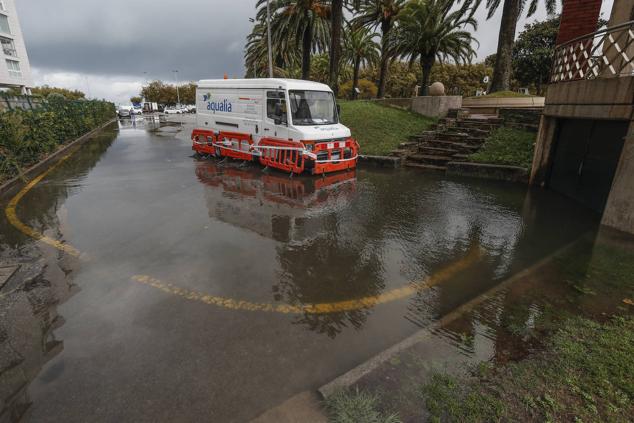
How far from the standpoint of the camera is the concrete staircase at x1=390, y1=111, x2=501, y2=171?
12.6 metres

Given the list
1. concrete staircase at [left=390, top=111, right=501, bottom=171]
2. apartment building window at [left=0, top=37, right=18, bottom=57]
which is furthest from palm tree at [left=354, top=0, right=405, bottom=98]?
apartment building window at [left=0, top=37, right=18, bottom=57]

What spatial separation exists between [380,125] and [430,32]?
1045 centimetres

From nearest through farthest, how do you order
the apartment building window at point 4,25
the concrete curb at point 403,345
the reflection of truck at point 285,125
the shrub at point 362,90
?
the concrete curb at point 403,345 → the reflection of truck at point 285,125 → the apartment building window at point 4,25 → the shrub at point 362,90

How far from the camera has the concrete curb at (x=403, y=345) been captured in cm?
286

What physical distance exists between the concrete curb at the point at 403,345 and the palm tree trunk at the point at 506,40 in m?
17.3

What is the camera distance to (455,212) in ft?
25.1

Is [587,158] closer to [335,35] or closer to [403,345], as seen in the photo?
[403,345]

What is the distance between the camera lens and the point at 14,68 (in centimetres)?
4600

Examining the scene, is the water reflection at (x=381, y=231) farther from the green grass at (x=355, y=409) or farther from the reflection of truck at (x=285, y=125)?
the green grass at (x=355, y=409)

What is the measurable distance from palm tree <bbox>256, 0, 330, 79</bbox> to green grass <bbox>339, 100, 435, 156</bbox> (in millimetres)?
8119

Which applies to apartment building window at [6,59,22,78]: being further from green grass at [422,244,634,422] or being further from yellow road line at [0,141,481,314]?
green grass at [422,244,634,422]

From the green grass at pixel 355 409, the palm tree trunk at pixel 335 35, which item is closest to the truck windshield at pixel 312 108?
the green grass at pixel 355 409

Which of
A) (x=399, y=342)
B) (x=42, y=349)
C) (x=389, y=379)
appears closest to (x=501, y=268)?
(x=399, y=342)

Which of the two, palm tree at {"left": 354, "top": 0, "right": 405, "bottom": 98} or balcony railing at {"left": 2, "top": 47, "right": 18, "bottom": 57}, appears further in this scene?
balcony railing at {"left": 2, "top": 47, "right": 18, "bottom": 57}
